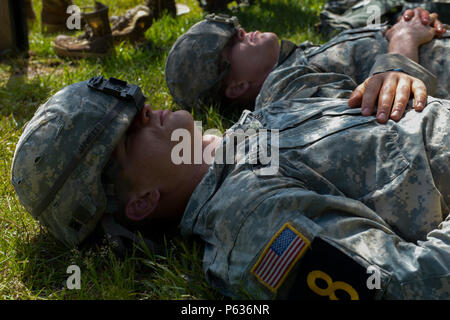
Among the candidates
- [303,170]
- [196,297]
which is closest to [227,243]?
[196,297]

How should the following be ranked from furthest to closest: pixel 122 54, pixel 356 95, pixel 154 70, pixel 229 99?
pixel 122 54 → pixel 154 70 → pixel 229 99 → pixel 356 95

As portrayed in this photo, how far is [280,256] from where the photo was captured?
6.19ft

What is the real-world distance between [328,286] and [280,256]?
20cm

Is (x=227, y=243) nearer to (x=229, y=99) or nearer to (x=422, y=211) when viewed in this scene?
(x=422, y=211)

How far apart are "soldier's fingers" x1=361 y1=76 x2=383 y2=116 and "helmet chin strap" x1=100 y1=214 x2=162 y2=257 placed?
1.20 metres

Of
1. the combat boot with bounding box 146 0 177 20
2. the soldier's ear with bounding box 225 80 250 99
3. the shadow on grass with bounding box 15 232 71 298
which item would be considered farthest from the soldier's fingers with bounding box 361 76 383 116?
the combat boot with bounding box 146 0 177 20

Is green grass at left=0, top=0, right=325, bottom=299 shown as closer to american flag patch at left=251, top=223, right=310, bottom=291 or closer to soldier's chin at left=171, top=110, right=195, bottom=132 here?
american flag patch at left=251, top=223, right=310, bottom=291

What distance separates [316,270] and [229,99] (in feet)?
7.31

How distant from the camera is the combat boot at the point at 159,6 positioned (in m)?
6.08

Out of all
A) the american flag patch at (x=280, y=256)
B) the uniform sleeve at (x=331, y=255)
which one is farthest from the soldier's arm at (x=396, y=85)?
the american flag patch at (x=280, y=256)

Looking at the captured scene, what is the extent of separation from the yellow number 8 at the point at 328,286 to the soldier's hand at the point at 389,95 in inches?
33.1

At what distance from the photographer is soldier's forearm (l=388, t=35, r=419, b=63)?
314 cm

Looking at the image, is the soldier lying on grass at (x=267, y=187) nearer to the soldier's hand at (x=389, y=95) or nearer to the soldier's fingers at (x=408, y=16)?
the soldier's hand at (x=389, y=95)
